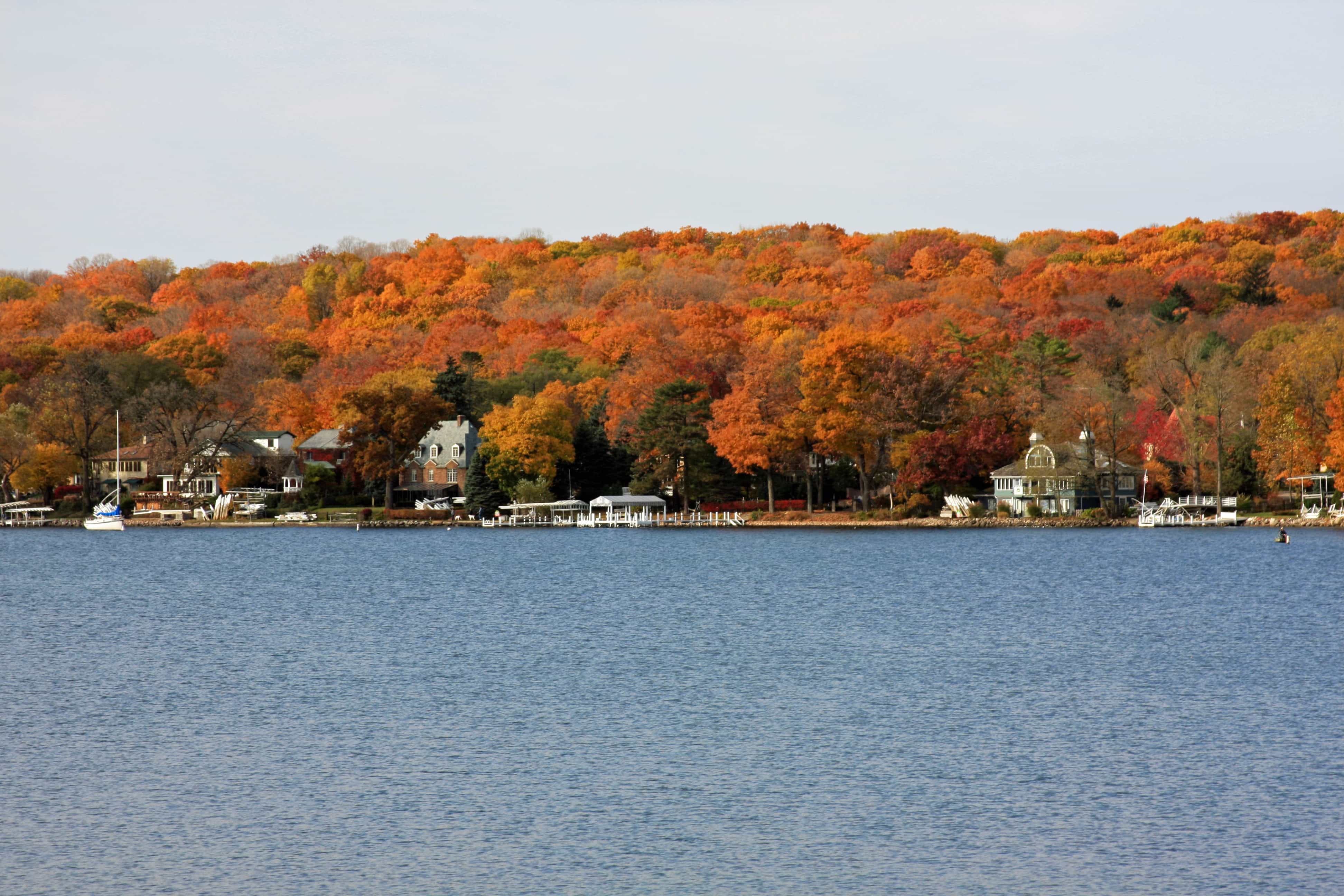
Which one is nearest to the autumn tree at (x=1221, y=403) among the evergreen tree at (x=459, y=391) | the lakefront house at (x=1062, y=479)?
the lakefront house at (x=1062, y=479)

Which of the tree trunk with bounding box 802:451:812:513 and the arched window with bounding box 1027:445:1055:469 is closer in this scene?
the arched window with bounding box 1027:445:1055:469

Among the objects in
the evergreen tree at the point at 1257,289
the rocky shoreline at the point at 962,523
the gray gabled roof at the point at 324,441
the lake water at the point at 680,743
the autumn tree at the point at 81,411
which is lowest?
the lake water at the point at 680,743

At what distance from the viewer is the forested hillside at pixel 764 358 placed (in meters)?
75.8

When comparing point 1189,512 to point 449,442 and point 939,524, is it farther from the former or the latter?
point 449,442

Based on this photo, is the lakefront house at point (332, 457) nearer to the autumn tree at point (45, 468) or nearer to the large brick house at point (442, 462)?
the large brick house at point (442, 462)

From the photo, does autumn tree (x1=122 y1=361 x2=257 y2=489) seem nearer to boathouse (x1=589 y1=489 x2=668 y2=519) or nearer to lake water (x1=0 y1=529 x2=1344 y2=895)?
boathouse (x1=589 y1=489 x2=668 y2=519)

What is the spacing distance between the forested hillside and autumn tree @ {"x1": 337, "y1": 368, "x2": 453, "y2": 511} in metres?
0.33

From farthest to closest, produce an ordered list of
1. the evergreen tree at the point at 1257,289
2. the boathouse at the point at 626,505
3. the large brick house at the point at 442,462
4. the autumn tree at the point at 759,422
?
the evergreen tree at the point at 1257,289, the large brick house at the point at 442,462, the boathouse at the point at 626,505, the autumn tree at the point at 759,422

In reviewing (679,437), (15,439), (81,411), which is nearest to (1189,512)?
(679,437)

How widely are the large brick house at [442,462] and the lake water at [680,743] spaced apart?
2041 inches

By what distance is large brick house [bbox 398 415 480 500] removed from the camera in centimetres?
9512

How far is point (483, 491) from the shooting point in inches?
3526

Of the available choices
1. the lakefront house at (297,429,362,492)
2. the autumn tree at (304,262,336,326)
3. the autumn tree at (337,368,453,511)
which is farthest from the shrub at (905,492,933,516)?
the autumn tree at (304,262,336,326)

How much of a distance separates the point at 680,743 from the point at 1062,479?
207 feet
